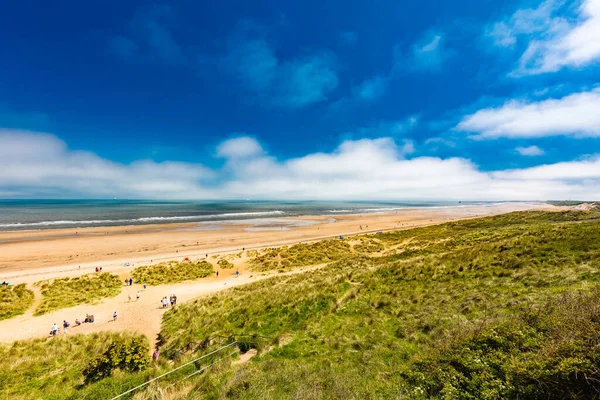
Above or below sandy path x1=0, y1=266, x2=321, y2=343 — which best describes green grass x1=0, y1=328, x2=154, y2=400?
above

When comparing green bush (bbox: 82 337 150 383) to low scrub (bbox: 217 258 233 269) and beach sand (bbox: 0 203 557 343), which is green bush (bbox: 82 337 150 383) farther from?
low scrub (bbox: 217 258 233 269)

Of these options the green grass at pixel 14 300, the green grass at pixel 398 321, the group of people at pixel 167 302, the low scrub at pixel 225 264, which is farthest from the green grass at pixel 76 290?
the low scrub at pixel 225 264

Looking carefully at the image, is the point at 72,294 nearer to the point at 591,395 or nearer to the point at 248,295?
the point at 248,295

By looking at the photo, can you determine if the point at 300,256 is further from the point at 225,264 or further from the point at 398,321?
the point at 398,321

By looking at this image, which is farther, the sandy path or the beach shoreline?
the beach shoreline

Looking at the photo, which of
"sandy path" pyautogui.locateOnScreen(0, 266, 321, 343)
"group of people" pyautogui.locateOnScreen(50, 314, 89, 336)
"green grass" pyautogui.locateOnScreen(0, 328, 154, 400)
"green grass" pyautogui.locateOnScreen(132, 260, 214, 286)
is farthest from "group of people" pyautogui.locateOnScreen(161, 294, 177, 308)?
"green grass" pyautogui.locateOnScreen(132, 260, 214, 286)

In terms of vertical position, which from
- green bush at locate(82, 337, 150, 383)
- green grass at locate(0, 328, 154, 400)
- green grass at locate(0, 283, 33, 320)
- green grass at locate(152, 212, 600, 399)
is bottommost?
green grass at locate(0, 283, 33, 320)

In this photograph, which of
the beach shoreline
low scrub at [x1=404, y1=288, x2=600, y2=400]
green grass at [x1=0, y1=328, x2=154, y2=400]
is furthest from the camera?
the beach shoreline

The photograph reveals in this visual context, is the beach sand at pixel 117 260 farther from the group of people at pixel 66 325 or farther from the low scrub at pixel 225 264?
the low scrub at pixel 225 264
